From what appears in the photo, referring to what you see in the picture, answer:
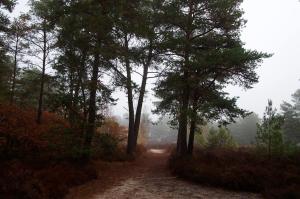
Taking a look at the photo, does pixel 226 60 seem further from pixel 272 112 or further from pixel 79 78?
pixel 79 78

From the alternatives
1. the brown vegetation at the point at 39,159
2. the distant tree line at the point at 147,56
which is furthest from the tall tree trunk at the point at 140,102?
the brown vegetation at the point at 39,159

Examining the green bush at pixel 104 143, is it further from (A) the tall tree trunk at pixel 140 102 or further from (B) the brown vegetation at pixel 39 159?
(A) the tall tree trunk at pixel 140 102

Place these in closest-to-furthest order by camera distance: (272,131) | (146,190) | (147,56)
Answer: (146,190)
(272,131)
(147,56)

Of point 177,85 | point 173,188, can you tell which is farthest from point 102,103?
point 173,188

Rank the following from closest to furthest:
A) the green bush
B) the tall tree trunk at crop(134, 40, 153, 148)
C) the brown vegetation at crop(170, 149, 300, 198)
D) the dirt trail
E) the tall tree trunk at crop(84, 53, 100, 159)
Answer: the dirt trail
the brown vegetation at crop(170, 149, 300, 198)
the tall tree trunk at crop(84, 53, 100, 159)
the green bush
the tall tree trunk at crop(134, 40, 153, 148)

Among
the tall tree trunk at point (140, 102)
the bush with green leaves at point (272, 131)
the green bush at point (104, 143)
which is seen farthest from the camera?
the tall tree trunk at point (140, 102)

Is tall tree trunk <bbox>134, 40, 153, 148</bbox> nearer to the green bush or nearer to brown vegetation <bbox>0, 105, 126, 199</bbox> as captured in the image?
brown vegetation <bbox>0, 105, 126, 199</bbox>

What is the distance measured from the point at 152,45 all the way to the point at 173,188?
10308 mm

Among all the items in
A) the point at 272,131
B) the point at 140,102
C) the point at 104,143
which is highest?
the point at 140,102

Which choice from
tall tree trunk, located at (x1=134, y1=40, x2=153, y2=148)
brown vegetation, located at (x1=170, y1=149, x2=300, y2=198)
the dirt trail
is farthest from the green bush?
tall tree trunk, located at (x1=134, y1=40, x2=153, y2=148)

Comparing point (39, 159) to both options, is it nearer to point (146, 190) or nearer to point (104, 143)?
point (104, 143)

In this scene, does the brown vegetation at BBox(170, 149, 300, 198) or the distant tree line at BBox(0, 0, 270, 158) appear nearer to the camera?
the brown vegetation at BBox(170, 149, 300, 198)

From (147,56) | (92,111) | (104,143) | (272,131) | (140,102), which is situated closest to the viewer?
(104,143)

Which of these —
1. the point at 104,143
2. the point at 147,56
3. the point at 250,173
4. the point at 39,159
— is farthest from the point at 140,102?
the point at 250,173
